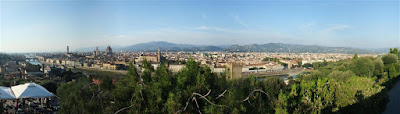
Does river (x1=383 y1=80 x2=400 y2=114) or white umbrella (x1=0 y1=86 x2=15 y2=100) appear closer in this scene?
white umbrella (x1=0 y1=86 x2=15 y2=100)

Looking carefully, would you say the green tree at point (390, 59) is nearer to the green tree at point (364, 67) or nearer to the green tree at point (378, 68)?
the green tree at point (378, 68)

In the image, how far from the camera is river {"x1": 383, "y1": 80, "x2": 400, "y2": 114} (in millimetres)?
8686

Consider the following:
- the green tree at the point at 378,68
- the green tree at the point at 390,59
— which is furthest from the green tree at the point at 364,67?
the green tree at the point at 390,59

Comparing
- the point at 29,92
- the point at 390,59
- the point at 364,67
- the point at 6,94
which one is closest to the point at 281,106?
the point at 29,92

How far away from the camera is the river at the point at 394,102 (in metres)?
8.69

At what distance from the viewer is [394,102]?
33.4 feet

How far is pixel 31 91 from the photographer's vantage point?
777cm

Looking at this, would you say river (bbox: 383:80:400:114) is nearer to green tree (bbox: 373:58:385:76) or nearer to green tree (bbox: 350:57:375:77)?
green tree (bbox: 350:57:375:77)

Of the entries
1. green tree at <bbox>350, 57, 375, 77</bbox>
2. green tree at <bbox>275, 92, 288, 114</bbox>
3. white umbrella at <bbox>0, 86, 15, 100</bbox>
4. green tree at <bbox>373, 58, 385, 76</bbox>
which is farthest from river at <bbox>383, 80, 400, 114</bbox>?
white umbrella at <bbox>0, 86, 15, 100</bbox>

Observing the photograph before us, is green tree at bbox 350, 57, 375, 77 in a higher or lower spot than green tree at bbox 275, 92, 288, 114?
lower

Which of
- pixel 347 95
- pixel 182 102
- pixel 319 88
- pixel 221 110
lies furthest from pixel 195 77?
pixel 347 95

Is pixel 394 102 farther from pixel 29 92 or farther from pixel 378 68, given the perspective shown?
pixel 29 92

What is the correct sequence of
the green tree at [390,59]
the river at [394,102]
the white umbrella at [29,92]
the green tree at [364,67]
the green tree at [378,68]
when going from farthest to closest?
the green tree at [390,59] → the green tree at [378,68] → the green tree at [364,67] → the river at [394,102] → the white umbrella at [29,92]

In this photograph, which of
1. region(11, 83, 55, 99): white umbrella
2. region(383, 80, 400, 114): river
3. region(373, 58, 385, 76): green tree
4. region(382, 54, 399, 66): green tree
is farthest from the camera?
region(382, 54, 399, 66): green tree
